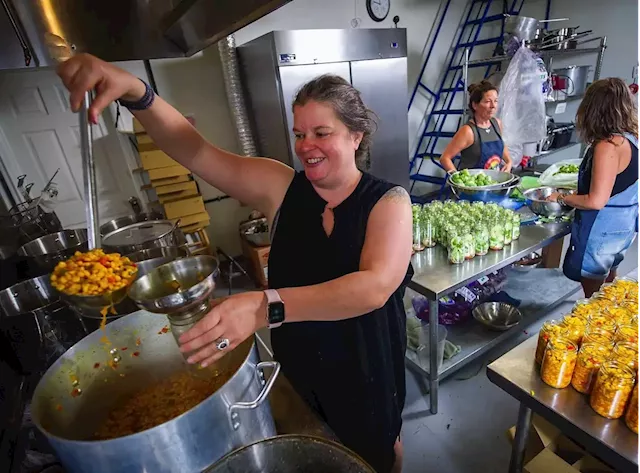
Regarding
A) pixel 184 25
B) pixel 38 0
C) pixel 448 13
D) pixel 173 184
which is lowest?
pixel 173 184

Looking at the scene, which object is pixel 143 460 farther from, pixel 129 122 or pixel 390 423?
pixel 129 122

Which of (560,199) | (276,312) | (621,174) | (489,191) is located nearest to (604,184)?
(621,174)

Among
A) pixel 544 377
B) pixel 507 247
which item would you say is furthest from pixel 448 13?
pixel 544 377

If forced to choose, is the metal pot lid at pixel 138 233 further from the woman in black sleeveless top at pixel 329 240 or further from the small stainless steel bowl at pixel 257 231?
the small stainless steel bowl at pixel 257 231

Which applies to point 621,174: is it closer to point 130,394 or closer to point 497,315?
point 497,315

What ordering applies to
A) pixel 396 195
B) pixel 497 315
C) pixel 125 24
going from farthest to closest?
pixel 497 315 < pixel 125 24 < pixel 396 195

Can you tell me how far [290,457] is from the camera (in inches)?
25.2

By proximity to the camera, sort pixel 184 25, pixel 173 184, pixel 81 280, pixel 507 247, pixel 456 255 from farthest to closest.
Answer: pixel 173 184 < pixel 507 247 < pixel 456 255 < pixel 184 25 < pixel 81 280

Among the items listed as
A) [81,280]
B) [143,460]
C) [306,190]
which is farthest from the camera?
[306,190]

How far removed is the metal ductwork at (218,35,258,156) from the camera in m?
3.09

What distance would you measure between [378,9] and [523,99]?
6.14ft

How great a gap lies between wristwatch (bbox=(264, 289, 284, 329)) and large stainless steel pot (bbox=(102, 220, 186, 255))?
1149 millimetres

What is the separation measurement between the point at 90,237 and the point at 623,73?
19.2ft

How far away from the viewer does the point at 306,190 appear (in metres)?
1.05
